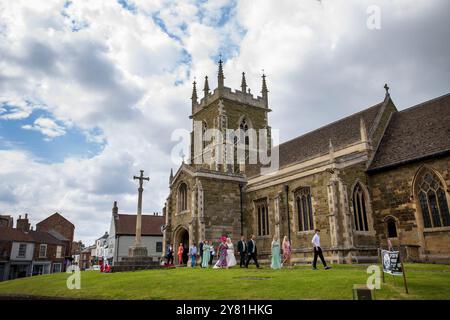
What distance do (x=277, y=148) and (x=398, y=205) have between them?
17.5 m

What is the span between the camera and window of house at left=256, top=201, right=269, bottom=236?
26942mm

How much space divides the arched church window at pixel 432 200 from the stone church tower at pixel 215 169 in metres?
13.5

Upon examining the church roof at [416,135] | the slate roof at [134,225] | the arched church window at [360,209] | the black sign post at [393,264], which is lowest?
the black sign post at [393,264]

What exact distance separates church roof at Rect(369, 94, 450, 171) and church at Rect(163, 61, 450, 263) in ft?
0.26

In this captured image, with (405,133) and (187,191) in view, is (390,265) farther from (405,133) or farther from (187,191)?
(187,191)

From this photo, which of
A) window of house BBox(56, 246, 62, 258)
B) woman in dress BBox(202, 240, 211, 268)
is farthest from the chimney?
woman in dress BBox(202, 240, 211, 268)

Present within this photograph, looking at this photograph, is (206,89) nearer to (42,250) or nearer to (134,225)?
(134,225)

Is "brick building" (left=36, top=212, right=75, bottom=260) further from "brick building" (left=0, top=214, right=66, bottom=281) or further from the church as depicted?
the church

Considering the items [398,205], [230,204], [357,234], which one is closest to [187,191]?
A: [230,204]

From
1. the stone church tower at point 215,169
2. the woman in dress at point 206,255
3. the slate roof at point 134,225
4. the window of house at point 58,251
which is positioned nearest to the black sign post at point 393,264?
the woman in dress at point 206,255

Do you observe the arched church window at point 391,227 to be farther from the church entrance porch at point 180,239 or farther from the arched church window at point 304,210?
the church entrance porch at point 180,239

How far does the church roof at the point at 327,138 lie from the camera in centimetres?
2602

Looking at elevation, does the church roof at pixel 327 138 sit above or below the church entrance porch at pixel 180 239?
above

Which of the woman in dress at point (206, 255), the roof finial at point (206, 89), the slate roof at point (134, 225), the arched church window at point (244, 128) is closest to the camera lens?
the woman in dress at point (206, 255)
